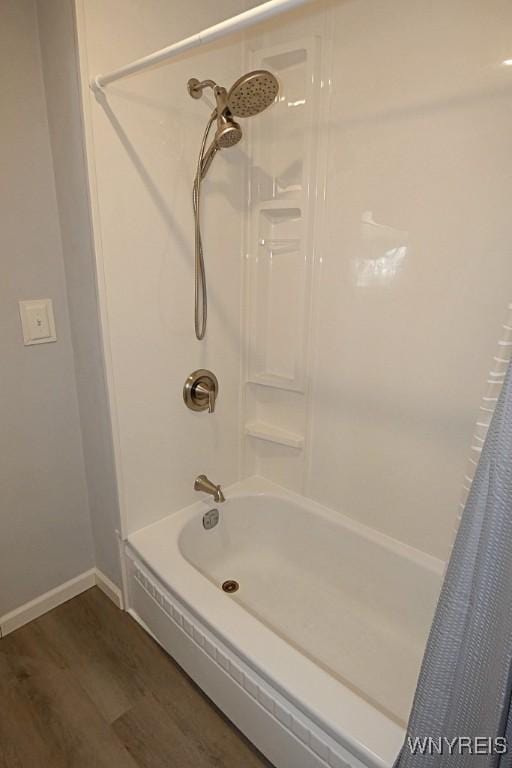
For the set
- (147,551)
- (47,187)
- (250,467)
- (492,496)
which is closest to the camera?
(492,496)

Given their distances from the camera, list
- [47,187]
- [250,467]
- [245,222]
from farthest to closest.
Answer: [250,467] < [245,222] < [47,187]

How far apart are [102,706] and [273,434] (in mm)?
1127

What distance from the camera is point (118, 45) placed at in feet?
4.18

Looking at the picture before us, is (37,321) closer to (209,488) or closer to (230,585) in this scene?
(209,488)

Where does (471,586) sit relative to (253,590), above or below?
above

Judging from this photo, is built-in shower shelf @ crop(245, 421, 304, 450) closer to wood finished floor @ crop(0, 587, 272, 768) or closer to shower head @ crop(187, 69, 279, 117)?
wood finished floor @ crop(0, 587, 272, 768)

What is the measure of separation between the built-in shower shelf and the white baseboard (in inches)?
33.4

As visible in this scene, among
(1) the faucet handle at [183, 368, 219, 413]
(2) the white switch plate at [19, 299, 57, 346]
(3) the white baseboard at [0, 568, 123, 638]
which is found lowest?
(3) the white baseboard at [0, 568, 123, 638]

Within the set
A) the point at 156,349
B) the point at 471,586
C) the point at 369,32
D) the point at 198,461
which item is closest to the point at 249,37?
the point at 369,32

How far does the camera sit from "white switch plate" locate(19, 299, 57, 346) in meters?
1.48

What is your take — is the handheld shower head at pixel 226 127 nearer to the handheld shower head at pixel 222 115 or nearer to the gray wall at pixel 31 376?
the handheld shower head at pixel 222 115

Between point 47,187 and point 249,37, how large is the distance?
91 cm

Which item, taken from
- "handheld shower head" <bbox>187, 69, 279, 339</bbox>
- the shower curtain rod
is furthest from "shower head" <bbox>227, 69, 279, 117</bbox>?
the shower curtain rod

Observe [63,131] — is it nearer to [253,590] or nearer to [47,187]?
[47,187]
